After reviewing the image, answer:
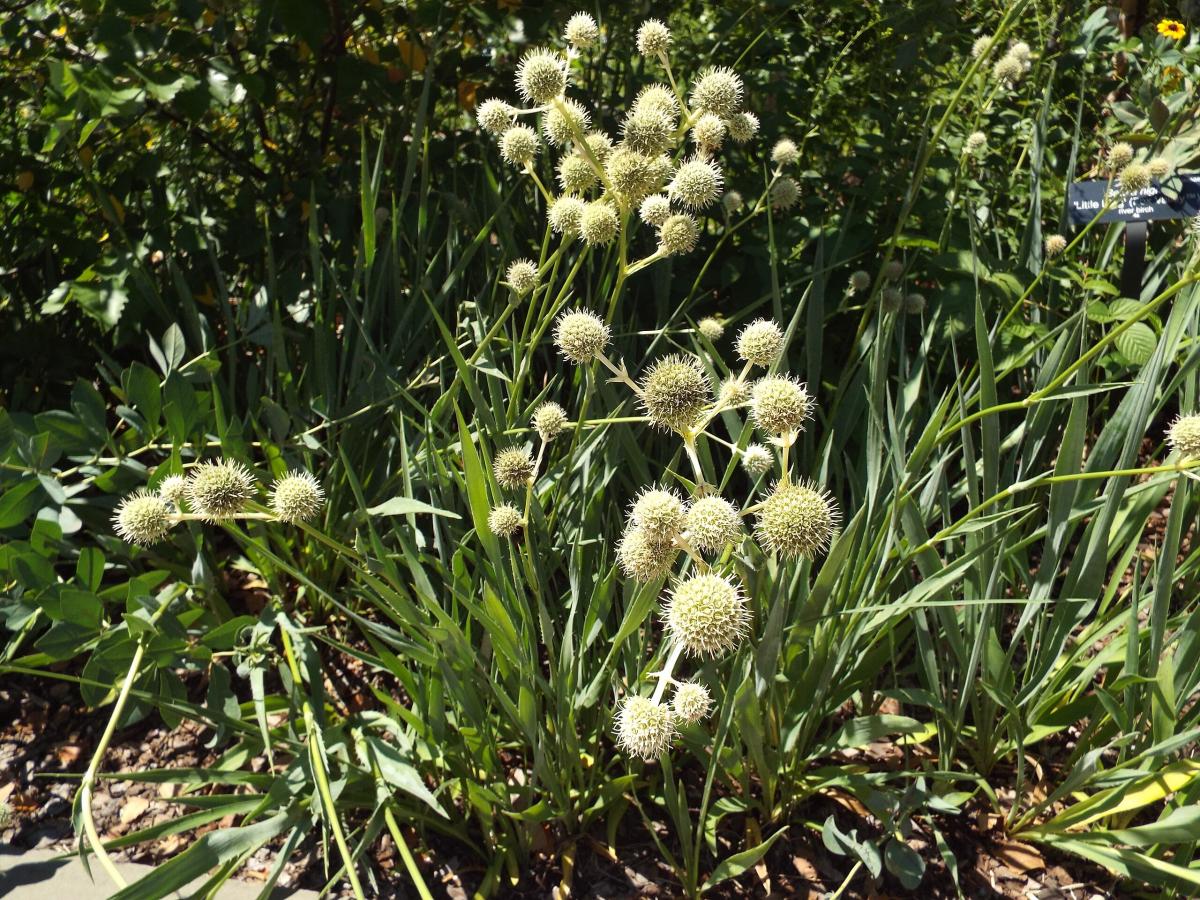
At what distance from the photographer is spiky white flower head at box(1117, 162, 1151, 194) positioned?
1986 mm

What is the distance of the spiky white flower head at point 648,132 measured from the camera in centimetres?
158

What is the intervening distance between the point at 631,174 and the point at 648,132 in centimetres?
7

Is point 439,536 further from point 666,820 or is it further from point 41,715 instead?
point 41,715

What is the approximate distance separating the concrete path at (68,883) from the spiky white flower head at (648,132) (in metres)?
1.30

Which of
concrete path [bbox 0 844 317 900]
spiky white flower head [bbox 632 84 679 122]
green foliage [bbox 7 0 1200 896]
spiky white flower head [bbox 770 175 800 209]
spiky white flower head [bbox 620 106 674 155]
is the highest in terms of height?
spiky white flower head [bbox 632 84 679 122]

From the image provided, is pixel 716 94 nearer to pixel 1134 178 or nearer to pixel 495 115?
pixel 495 115

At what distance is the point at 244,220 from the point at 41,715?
4.25ft

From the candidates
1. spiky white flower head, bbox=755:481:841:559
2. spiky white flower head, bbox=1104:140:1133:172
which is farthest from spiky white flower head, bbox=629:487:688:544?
spiky white flower head, bbox=1104:140:1133:172

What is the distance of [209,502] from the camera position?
1.40 m

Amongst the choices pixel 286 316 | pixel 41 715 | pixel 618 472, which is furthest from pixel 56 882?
pixel 286 316

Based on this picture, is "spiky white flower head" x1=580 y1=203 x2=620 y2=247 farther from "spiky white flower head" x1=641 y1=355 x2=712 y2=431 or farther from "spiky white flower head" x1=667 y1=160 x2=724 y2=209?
"spiky white flower head" x1=641 y1=355 x2=712 y2=431

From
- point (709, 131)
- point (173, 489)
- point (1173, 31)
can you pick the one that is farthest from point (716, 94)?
point (1173, 31)

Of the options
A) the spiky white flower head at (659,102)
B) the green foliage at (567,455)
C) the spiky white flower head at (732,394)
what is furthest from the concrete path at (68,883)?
the spiky white flower head at (659,102)

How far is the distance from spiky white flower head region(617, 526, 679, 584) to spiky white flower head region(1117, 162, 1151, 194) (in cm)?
135
